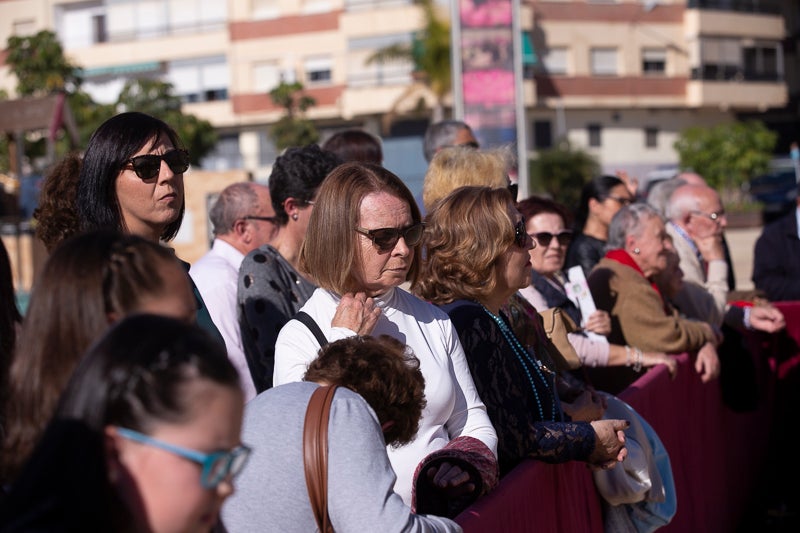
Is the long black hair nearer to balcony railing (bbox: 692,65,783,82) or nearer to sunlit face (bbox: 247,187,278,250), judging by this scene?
sunlit face (bbox: 247,187,278,250)

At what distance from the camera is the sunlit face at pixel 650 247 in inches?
257

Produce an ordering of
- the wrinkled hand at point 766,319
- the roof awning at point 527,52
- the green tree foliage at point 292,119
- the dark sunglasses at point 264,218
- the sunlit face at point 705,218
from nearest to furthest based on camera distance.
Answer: the dark sunglasses at point 264,218 → the sunlit face at point 705,218 → the wrinkled hand at point 766,319 → the green tree foliage at point 292,119 → the roof awning at point 527,52

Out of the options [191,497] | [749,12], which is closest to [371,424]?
[191,497]

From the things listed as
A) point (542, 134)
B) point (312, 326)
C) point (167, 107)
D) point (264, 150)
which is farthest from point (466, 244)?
point (264, 150)

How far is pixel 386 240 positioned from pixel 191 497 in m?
2.10

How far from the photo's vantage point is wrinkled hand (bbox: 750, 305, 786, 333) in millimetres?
8297

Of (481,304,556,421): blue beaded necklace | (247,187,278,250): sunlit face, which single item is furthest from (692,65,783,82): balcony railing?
(481,304,556,421): blue beaded necklace

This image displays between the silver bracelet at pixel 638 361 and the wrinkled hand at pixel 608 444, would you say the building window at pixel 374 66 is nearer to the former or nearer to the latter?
the silver bracelet at pixel 638 361

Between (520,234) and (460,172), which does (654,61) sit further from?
(520,234)

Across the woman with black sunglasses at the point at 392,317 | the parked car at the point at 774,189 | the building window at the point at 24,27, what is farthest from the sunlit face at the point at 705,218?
the building window at the point at 24,27

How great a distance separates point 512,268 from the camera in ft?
13.8

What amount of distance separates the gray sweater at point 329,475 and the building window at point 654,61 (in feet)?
170

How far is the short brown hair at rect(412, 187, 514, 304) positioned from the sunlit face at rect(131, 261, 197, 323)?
2101mm

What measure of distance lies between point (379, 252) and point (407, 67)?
153 feet
